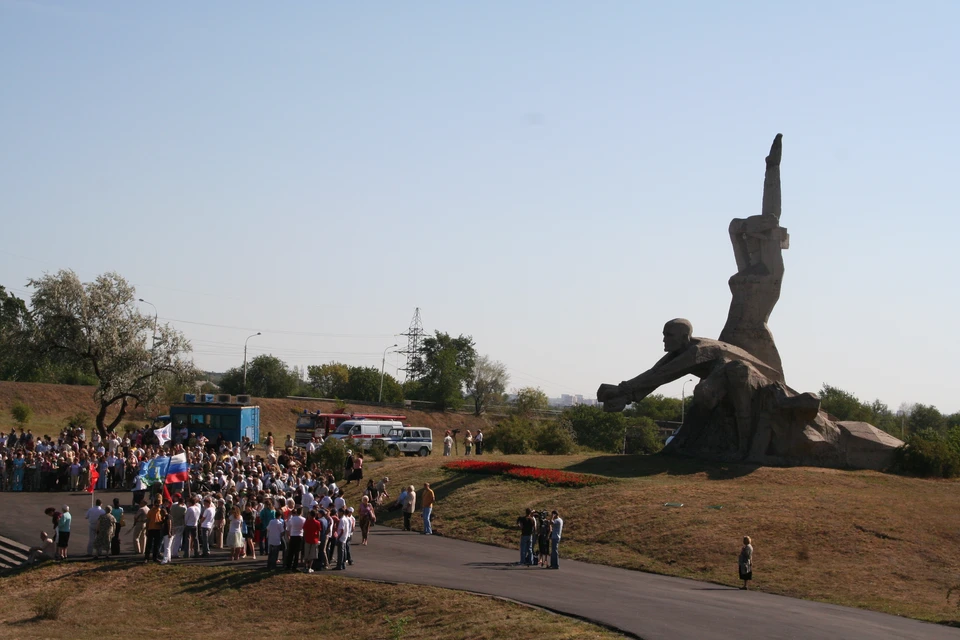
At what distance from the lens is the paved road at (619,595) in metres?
17.1

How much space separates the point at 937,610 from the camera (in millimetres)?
19578

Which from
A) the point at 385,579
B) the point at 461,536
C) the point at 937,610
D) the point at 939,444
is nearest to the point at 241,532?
the point at 385,579

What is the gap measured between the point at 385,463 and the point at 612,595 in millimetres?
19560

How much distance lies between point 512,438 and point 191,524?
74.3 feet

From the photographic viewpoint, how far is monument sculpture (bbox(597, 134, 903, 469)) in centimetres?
3247

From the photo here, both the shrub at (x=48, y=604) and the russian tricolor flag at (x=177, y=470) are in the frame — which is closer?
the shrub at (x=48, y=604)

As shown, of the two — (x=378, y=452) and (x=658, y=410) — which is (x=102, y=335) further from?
(x=658, y=410)

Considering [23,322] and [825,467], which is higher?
[23,322]

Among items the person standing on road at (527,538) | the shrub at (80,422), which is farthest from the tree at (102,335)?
the person standing on road at (527,538)

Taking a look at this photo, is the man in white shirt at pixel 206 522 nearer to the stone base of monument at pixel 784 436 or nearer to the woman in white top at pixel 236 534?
the woman in white top at pixel 236 534

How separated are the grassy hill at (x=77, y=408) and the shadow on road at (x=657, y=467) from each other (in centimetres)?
3281

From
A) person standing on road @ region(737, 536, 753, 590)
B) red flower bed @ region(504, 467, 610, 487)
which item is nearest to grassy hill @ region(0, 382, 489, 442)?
red flower bed @ region(504, 467, 610, 487)

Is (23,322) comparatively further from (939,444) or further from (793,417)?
(939,444)

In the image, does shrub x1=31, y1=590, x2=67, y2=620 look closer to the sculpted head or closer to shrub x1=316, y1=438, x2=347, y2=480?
shrub x1=316, y1=438, x2=347, y2=480
